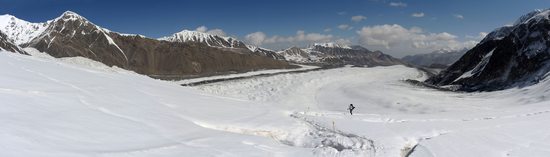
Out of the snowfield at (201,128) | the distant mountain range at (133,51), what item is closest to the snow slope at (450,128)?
the snowfield at (201,128)

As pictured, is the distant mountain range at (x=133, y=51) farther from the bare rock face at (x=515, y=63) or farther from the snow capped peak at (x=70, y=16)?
the bare rock face at (x=515, y=63)

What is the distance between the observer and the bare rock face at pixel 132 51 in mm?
140500

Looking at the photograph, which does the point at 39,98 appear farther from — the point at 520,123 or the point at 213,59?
the point at 213,59

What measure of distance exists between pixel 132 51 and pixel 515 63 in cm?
10702

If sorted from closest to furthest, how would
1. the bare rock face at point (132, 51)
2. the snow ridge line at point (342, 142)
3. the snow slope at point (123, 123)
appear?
the snow slope at point (123, 123), the snow ridge line at point (342, 142), the bare rock face at point (132, 51)

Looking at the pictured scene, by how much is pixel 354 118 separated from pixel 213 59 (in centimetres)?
13266

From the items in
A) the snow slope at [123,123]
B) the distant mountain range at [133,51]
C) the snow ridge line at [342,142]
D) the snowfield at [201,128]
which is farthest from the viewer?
the distant mountain range at [133,51]

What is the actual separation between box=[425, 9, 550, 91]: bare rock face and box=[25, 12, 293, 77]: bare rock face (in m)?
70.5

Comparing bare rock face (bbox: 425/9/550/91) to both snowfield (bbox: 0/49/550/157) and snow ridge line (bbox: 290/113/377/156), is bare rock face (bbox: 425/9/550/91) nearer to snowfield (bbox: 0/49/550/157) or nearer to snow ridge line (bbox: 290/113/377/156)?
snowfield (bbox: 0/49/550/157)

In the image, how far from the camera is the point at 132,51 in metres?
148

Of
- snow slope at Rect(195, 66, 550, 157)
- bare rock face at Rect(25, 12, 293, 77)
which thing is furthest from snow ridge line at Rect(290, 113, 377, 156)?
bare rock face at Rect(25, 12, 293, 77)

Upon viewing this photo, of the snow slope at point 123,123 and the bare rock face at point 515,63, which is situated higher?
the bare rock face at point 515,63

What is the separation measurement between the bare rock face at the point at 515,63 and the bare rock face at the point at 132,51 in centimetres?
7052

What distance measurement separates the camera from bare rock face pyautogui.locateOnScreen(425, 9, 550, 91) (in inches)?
2539
